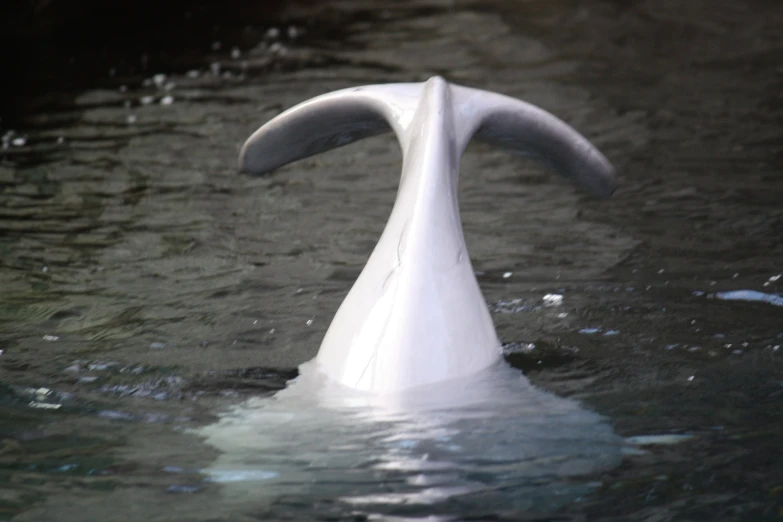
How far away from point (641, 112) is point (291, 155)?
4829 mm

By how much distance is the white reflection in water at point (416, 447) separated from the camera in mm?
2748

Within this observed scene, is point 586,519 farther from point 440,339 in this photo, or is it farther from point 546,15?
point 546,15

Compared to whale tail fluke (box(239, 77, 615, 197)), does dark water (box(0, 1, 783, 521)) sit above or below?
below

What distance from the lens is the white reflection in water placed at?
2.75 meters

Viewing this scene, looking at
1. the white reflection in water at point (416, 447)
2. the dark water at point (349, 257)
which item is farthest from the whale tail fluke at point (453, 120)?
the white reflection in water at point (416, 447)

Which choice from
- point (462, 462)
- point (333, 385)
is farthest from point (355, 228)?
point (462, 462)

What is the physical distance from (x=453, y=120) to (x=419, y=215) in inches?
21.0

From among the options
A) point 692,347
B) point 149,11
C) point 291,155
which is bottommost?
point 692,347

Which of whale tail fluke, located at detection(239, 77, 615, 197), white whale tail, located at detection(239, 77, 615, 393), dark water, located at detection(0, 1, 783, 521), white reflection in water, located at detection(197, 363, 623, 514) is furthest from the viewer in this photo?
whale tail fluke, located at detection(239, 77, 615, 197)

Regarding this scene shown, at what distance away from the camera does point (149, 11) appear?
532 inches

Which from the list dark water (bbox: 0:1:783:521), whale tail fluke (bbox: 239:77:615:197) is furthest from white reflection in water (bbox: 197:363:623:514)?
whale tail fluke (bbox: 239:77:615:197)

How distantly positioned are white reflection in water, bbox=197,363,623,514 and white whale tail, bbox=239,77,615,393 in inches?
3.3

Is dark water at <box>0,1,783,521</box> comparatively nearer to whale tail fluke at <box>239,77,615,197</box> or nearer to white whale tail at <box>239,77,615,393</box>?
white whale tail at <box>239,77,615,393</box>

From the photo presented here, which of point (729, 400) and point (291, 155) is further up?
point (291, 155)
